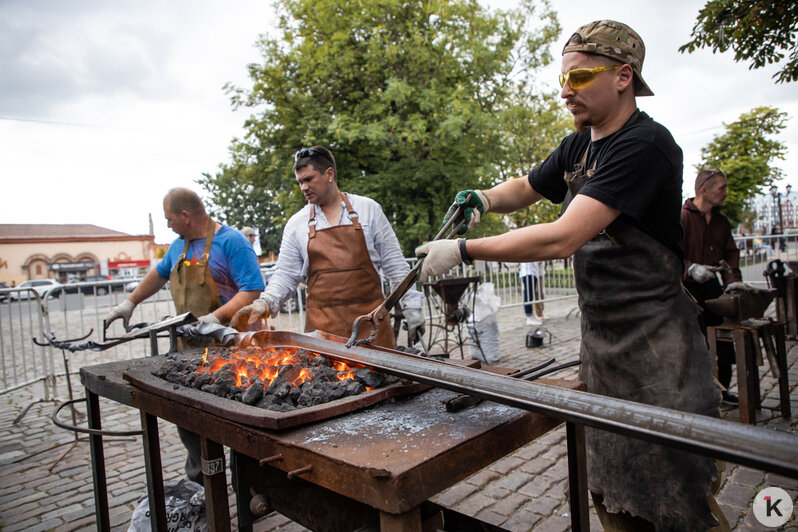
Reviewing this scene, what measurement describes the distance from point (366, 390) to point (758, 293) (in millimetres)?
3945

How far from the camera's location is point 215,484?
1879mm

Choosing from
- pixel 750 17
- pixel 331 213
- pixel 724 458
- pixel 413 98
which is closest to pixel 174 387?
pixel 331 213

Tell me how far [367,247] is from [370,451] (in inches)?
79.8

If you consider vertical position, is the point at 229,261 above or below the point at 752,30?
below

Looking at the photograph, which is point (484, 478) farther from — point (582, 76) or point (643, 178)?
point (582, 76)

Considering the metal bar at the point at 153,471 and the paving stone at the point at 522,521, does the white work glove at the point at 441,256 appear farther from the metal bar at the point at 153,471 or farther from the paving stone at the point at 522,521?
the paving stone at the point at 522,521

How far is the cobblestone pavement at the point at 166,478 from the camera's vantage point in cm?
290

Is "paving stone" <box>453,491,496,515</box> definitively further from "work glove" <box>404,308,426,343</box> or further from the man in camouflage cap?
the man in camouflage cap

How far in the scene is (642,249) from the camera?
1.72 metres

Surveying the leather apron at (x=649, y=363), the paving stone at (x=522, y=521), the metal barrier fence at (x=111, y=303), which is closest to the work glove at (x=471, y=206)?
the leather apron at (x=649, y=363)

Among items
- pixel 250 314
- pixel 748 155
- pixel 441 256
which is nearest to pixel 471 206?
pixel 441 256

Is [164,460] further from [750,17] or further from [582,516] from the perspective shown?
[750,17]

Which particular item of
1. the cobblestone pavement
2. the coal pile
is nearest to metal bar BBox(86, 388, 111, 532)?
the cobblestone pavement

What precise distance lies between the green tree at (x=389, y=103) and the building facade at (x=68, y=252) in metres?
31.1
